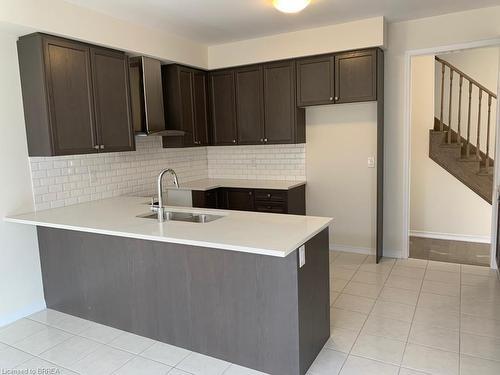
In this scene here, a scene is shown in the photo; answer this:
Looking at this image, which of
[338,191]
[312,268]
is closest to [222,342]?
[312,268]

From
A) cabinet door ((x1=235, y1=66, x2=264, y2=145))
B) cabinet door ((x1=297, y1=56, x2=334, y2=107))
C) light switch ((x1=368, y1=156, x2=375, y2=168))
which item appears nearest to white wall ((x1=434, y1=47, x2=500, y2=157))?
light switch ((x1=368, y1=156, x2=375, y2=168))

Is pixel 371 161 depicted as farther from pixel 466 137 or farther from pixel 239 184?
pixel 466 137

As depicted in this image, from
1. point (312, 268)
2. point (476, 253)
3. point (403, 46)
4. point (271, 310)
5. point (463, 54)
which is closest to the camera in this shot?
point (271, 310)

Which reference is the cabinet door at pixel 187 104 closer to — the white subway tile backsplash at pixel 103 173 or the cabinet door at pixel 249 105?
the white subway tile backsplash at pixel 103 173

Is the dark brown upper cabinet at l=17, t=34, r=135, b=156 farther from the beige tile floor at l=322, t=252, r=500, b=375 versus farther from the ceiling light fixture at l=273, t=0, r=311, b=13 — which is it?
the beige tile floor at l=322, t=252, r=500, b=375

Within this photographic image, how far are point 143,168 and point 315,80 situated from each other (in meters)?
2.20

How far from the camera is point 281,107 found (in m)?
4.46

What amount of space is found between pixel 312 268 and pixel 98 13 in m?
2.82

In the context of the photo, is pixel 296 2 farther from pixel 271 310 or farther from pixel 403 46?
pixel 271 310

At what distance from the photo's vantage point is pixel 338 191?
4605 mm

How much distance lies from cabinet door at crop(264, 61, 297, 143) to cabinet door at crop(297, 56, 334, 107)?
0.10 metres

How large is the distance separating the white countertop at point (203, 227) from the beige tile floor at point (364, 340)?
0.84 meters

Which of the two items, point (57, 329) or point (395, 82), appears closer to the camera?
point (57, 329)

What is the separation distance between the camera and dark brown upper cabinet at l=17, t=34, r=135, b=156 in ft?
9.73
